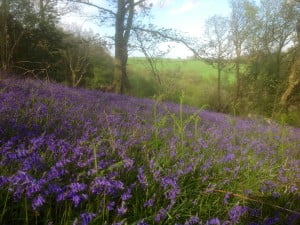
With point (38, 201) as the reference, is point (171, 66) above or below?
above

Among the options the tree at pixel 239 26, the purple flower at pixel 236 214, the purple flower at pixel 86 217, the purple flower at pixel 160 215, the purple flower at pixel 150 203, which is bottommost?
the purple flower at pixel 236 214

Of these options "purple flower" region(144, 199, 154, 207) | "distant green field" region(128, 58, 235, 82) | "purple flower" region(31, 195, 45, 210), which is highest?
"distant green field" region(128, 58, 235, 82)

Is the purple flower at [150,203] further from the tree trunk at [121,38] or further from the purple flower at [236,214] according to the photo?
the tree trunk at [121,38]

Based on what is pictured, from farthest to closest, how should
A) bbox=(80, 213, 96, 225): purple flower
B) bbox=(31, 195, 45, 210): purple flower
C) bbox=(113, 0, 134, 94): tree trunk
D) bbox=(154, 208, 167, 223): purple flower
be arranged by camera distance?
bbox=(113, 0, 134, 94): tree trunk < bbox=(154, 208, 167, 223): purple flower < bbox=(80, 213, 96, 225): purple flower < bbox=(31, 195, 45, 210): purple flower

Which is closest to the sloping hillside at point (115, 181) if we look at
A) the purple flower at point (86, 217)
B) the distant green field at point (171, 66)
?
the purple flower at point (86, 217)

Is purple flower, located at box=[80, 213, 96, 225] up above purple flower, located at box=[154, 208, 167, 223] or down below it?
above

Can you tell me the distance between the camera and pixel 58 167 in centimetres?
195

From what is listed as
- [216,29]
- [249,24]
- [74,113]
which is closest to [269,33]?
[249,24]

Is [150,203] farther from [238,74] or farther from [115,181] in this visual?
[238,74]

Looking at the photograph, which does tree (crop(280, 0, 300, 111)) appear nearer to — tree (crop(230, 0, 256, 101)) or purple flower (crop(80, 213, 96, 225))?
tree (crop(230, 0, 256, 101))

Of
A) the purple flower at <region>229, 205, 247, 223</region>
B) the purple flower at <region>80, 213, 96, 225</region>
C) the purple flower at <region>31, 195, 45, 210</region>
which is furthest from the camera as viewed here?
the purple flower at <region>229, 205, 247, 223</region>

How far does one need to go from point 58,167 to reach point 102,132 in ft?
4.06

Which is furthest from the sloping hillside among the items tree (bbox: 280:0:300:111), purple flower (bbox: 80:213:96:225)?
tree (bbox: 280:0:300:111)

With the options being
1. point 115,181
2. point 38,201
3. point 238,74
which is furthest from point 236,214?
point 238,74
